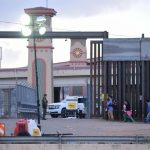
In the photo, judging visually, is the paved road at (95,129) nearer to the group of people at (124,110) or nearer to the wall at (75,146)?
the wall at (75,146)

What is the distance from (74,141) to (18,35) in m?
28.0

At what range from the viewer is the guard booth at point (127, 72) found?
→ 1549 inches

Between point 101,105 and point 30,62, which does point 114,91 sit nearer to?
point 101,105

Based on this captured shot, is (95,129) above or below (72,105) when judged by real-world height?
above

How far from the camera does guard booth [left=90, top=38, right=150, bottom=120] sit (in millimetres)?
39344

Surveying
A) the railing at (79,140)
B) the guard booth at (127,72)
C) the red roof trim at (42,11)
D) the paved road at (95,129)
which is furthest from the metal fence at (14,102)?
the red roof trim at (42,11)

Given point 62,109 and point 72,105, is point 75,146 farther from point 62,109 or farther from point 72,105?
point 62,109

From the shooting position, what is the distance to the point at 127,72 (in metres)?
40.2

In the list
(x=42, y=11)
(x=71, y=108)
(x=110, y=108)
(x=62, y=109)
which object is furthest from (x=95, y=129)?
(x=42, y=11)

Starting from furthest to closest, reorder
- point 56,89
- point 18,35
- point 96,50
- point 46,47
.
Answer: point 56,89, point 46,47, point 18,35, point 96,50

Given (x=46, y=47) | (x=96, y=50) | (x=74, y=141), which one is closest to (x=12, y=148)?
(x=74, y=141)

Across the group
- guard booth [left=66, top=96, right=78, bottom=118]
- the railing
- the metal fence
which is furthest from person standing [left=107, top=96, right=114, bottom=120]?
the railing

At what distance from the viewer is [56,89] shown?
103 meters

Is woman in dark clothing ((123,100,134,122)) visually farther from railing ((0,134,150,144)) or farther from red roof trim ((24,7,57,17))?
red roof trim ((24,7,57,17))
